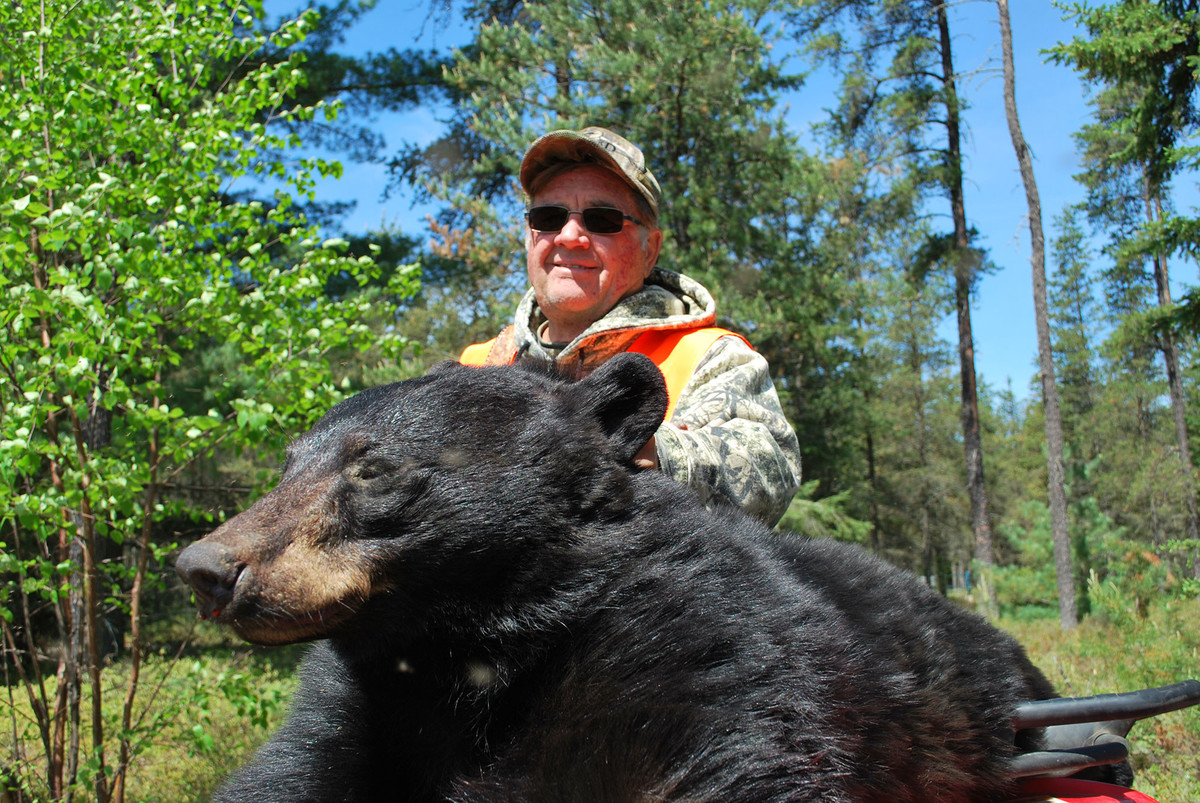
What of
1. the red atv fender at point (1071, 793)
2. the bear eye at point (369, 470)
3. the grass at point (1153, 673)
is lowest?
the grass at point (1153, 673)

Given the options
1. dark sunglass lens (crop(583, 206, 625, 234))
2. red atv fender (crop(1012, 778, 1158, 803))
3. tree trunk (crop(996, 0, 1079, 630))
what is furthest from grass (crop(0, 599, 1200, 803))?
tree trunk (crop(996, 0, 1079, 630))

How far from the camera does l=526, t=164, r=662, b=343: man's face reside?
3082 mm

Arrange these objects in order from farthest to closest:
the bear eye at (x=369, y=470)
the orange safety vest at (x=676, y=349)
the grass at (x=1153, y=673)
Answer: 1. the grass at (x=1153, y=673)
2. the orange safety vest at (x=676, y=349)
3. the bear eye at (x=369, y=470)

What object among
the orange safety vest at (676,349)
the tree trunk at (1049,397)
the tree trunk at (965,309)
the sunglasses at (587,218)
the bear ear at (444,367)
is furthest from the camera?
the tree trunk at (965,309)

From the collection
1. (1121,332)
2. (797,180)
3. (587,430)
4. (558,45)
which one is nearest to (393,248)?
(558,45)

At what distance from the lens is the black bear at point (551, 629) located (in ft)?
4.90

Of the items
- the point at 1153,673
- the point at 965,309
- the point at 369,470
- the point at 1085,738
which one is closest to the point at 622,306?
the point at 369,470

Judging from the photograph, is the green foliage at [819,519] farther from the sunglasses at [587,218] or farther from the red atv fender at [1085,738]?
the red atv fender at [1085,738]

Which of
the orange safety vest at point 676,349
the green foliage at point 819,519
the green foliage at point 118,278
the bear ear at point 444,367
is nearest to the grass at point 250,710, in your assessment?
the green foliage at point 118,278

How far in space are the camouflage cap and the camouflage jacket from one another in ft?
1.36

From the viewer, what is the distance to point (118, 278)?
3.33 meters

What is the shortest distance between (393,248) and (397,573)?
12.0 metres

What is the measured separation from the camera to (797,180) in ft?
47.3

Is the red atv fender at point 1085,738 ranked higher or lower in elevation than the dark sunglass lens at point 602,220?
lower
